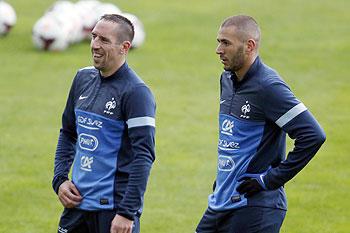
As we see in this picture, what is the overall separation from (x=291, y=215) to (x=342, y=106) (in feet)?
19.0

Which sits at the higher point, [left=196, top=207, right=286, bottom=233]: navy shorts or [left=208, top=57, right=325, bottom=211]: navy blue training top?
[left=208, top=57, right=325, bottom=211]: navy blue training top

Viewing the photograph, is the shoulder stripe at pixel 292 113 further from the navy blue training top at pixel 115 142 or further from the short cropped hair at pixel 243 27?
the navy blue training top at pixel 115 142

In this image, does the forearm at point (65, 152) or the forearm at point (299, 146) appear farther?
the forearm at point (65, 152)

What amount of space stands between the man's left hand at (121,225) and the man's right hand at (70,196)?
418mm

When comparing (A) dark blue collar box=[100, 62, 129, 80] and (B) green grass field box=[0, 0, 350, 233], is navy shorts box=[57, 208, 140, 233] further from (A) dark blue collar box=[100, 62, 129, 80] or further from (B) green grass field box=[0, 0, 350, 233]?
(B) green grass field box=[0, 0, 350, 233]

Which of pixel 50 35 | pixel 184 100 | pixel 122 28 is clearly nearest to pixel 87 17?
pixel 50 35

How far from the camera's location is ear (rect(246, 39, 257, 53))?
720cm

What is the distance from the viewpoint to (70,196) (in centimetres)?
723

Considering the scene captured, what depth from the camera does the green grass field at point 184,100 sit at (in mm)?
11609

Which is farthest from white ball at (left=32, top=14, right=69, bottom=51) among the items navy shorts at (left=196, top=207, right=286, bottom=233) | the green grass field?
navy shorts at (left=196, top=207, right=286, bottom=233)

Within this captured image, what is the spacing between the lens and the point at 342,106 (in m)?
16.8

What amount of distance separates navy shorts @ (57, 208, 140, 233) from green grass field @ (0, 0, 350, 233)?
3.45 meters

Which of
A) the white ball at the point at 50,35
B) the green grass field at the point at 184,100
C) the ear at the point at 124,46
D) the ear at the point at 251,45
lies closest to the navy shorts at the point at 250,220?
the ear at the point at 251,45

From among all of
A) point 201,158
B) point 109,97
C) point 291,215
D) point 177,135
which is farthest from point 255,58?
point 177,135
